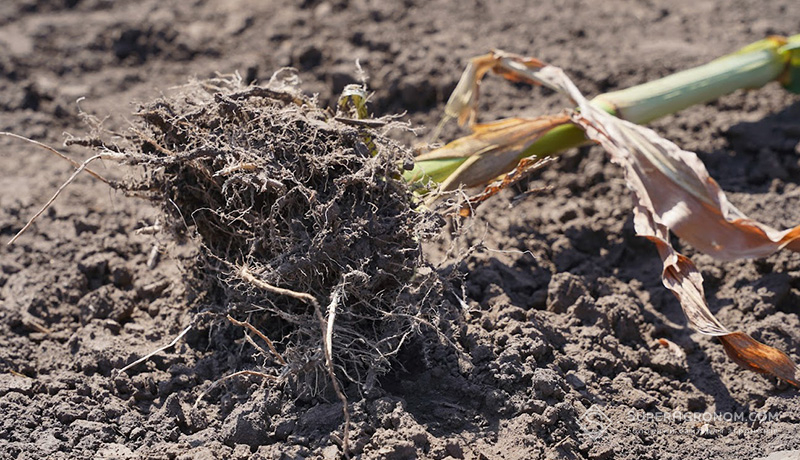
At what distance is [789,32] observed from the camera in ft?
8.41

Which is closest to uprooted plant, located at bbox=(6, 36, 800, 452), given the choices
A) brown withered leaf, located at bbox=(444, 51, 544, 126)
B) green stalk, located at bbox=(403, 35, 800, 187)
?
green stalk, located at bbox=(403, 35, 800, 187)

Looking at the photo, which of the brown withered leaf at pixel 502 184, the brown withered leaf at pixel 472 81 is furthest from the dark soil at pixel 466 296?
the brown withered leaf at pixel 472 81

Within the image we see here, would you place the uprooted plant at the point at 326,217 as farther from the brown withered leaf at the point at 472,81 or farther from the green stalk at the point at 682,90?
the brown withered leaf at the point at 472,81

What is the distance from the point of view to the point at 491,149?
1.74m

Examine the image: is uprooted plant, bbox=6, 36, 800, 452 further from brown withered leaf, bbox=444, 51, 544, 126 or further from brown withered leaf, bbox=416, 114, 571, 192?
brown withered leaf, bbox=444, 51, 544, 126

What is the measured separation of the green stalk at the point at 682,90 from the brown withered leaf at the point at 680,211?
11 cm

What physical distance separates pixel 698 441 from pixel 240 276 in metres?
0.92

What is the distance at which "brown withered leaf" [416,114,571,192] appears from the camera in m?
1.71

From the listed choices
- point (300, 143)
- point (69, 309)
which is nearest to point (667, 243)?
point (300, 143)

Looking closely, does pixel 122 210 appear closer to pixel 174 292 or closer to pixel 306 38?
pixel 174 292

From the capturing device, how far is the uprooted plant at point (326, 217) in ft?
4.65

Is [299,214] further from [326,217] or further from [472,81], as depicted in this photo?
[472,81]

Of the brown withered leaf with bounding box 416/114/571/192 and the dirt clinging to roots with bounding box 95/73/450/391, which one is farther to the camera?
the brown withered leaf with bounding box 416/114/571/192

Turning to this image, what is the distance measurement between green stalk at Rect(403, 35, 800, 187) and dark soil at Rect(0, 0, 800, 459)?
0.15 metres
